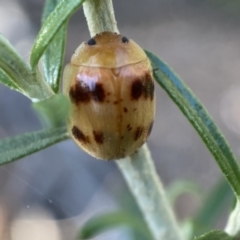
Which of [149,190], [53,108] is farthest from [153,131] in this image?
[53,108]

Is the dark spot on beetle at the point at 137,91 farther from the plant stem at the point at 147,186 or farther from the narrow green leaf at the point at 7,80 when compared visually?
the narrow green leaf at the point at 7,80

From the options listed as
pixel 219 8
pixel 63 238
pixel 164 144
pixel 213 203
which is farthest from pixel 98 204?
pixel 219 8

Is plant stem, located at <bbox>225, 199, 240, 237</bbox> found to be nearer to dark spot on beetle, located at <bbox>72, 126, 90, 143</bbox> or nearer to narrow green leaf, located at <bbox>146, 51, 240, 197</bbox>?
narrow green leaf, located at <bbox>146, 51, 240, 197</bbox>

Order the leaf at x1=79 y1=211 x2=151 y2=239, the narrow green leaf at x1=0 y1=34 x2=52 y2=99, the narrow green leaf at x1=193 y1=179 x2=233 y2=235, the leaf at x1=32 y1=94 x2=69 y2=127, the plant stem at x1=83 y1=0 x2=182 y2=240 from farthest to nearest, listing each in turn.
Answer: the narrow green leaf at x1=193 y1=179 x2=233 y2=235 → the leaf at x1=79 y1=211 x2=151 y2=239 → the plant stem at x1=83 y1=0 x2=182 y2=240 → the narrow green leaf at x1=0 y1=34 x2=52 y2=99 → the leaf at x1=32 y1=94 x2=69 y2=127

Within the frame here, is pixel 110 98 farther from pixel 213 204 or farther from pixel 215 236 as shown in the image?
pixel 213 204

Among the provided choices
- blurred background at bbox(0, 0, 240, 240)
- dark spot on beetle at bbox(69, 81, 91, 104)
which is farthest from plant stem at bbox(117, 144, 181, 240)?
blurred background at bbox(0, 0, 240, 240)

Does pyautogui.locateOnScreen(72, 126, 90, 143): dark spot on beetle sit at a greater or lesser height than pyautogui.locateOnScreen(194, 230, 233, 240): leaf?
greater

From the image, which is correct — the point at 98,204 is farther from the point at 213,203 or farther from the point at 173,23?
the point at 173,23
